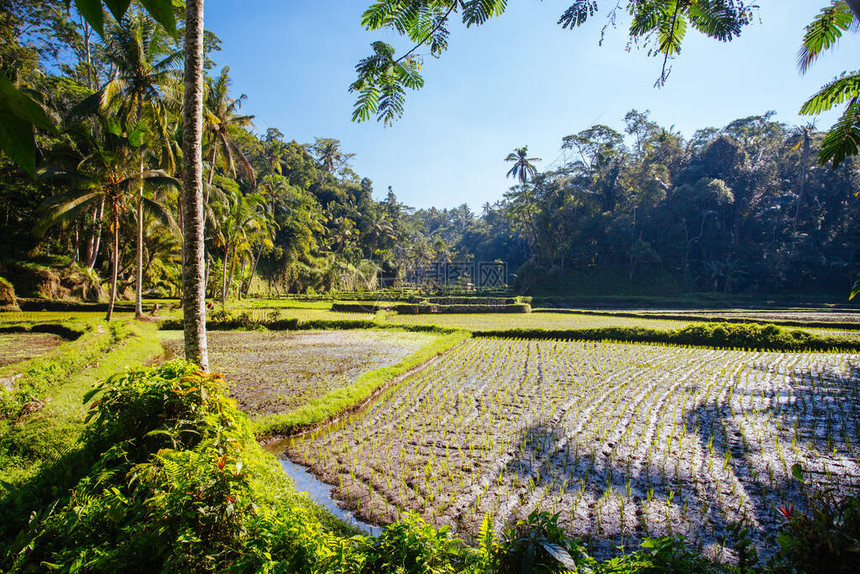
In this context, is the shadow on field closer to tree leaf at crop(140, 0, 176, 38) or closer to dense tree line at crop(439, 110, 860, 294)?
tree leaf at crop(140, 0, 176, 38)

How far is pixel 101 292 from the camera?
19.7 metres

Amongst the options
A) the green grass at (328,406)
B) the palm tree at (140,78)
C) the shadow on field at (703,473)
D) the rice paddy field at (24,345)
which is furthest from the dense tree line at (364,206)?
the shadow on field at (703,473)

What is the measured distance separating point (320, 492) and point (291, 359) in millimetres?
6977

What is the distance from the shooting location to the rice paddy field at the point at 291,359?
291 inches

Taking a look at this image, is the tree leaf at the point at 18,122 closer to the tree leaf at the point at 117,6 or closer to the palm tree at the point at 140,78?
the tree leaf at the point at 117,6

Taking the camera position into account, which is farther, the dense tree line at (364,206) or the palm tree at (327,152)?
the palm tree at (327,152)

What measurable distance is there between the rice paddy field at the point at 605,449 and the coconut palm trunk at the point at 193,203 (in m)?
1.97

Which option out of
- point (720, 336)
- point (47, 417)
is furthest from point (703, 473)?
point (720, 336)

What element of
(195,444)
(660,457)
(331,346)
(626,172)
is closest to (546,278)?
(626,172)

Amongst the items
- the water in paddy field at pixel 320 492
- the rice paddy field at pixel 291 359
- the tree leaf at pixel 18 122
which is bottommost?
the water in paddy field at pixel 320 492

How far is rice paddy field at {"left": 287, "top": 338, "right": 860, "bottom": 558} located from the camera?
371 cm

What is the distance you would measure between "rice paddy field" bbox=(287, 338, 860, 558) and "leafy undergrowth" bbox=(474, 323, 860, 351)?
3.26m

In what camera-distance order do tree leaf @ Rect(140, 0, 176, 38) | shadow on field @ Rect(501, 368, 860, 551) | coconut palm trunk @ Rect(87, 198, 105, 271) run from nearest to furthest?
tree leaf @ Rect(140, 0, 176, 38) → shadow on field @ Rect(501, 368, 860, 551) → coconut palm trunk @ Rect(87, 198, 105, 271)

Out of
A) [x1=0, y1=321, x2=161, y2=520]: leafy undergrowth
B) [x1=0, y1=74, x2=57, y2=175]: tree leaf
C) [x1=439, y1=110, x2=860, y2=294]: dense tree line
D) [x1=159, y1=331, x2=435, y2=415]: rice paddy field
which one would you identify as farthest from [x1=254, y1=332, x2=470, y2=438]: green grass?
[x1=439, y1=110, x2=860, y2=294]: dense tree line
